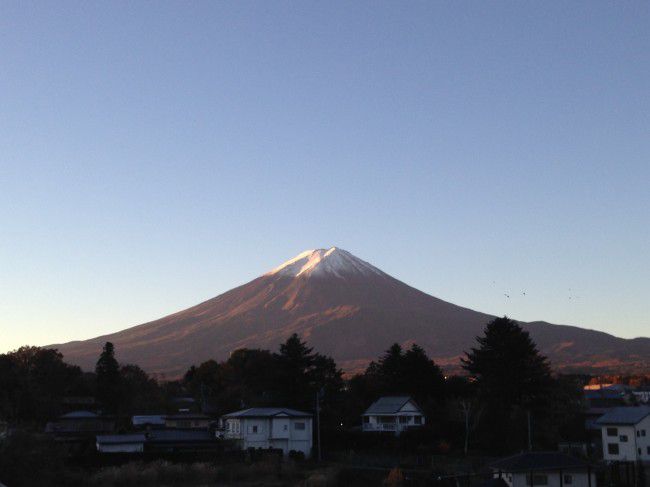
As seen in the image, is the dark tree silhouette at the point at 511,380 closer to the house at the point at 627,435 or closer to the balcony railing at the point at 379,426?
the balcony railing at the point at 379,426

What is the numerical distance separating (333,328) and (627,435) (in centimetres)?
11539

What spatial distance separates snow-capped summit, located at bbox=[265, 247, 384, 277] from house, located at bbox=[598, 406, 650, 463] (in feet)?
473

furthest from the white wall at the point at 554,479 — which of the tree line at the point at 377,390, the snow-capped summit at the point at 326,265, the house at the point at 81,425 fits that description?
the snow-capped summit at the point at 326,265

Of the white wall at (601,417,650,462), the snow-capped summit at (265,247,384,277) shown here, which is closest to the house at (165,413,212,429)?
the white wall at (601,417,650,462)

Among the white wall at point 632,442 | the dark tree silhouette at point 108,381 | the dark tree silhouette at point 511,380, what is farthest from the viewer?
the dark tree silhouette at point 108,381

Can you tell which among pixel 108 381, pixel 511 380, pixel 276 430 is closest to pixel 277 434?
pixel 276 430

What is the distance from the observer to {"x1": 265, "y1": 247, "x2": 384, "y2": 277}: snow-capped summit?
186625mm

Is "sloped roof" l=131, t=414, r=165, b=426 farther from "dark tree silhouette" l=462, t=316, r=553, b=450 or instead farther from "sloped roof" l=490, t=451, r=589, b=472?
"sloped roof" l=490, t=451, r=589, b=472

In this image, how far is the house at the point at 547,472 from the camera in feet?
92.1

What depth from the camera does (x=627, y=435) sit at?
3884 cm

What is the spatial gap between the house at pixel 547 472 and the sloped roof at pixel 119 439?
1824cm

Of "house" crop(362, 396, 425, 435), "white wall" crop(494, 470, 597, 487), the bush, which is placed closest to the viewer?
the bush

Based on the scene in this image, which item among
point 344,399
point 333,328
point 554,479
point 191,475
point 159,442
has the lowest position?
point 191,475

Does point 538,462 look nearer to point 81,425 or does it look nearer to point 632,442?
point 632,442
